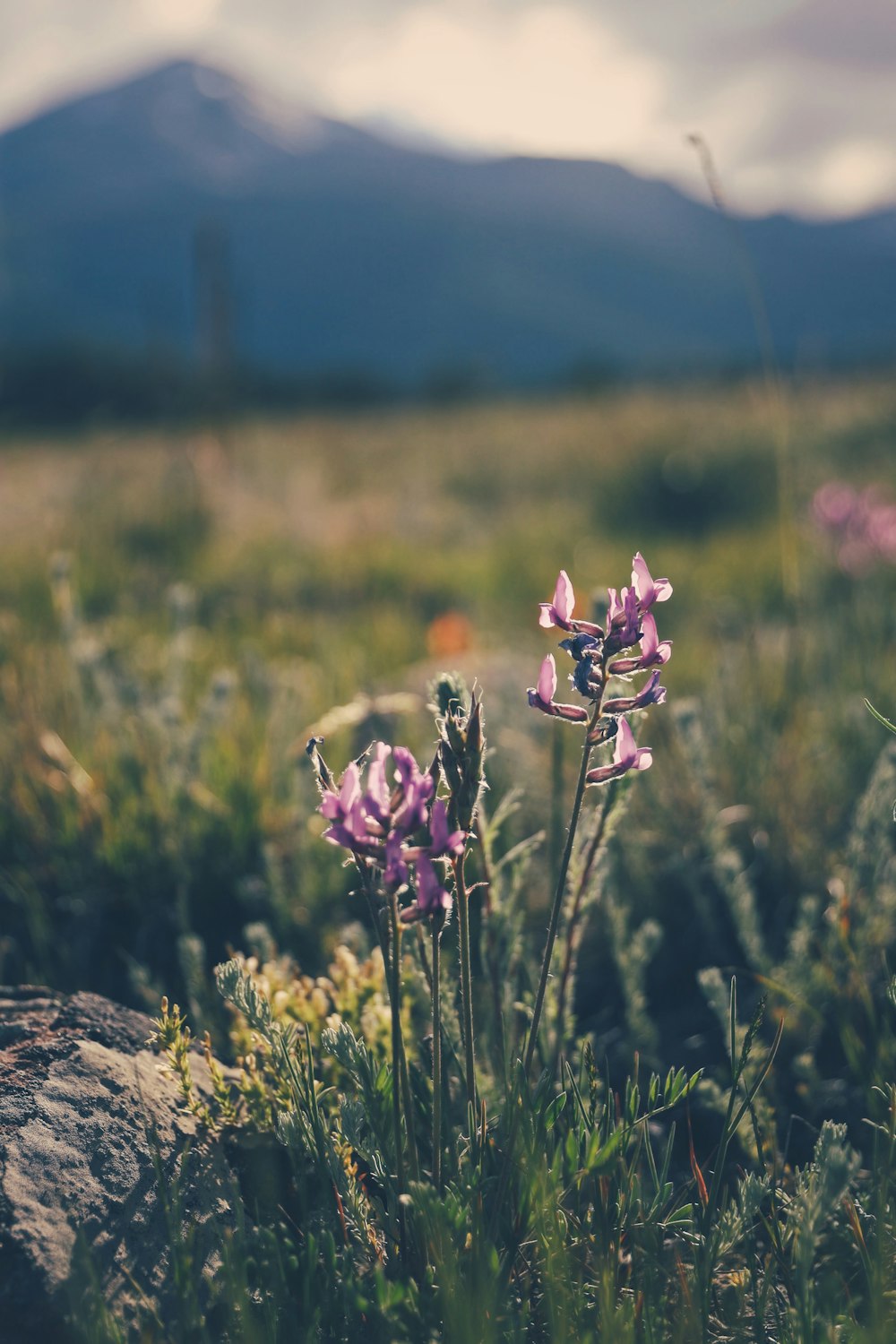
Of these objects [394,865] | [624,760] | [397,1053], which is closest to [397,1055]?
[397,1053]

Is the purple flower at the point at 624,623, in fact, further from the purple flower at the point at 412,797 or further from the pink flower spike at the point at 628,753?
the purple flower at the point at 412,797

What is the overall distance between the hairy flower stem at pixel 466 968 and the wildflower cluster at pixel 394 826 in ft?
0.17

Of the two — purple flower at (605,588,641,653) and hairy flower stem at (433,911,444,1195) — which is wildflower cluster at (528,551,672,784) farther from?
hairy flower stem at (433,911,444,1195)

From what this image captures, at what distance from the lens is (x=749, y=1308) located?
1169 millimetres

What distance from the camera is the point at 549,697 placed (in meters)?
1.02

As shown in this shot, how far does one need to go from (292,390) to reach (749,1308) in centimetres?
3794

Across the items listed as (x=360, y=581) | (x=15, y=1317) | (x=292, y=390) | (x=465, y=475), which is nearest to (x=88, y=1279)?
(x=15, y=1317)

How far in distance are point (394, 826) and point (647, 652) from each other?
0.33 meters

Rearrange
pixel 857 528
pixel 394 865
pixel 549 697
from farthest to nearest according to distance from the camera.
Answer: pixel 857 528 < pixel 549 697 < pixel 394 865

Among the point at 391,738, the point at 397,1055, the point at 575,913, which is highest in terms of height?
the point at 391,738

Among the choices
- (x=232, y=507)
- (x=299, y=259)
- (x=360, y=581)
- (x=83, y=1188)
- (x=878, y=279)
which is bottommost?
(x=83, y=1188)

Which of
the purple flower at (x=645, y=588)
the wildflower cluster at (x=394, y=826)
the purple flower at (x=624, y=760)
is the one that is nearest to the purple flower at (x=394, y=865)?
the wildflower cluster at (x=394, y=826)

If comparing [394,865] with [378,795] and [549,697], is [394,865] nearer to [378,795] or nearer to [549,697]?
[378,795]

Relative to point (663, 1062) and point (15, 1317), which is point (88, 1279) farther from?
point (663, 1062)
